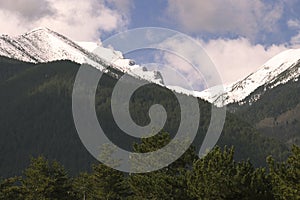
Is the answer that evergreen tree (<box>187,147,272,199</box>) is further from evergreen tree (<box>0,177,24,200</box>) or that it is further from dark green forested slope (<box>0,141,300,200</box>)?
evergreen tree (<box>0,177,24,200</box>)

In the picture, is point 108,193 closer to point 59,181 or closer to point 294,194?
point 59,181

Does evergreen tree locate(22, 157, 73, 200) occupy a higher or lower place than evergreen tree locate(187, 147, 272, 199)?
higher

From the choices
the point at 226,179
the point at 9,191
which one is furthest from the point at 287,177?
the point at 9,191

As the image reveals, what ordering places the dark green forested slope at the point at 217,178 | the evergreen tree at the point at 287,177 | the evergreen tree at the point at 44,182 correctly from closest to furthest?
the evergreen tree at the point at 287,177
the dark green forested slope at the point at 217,178
the evergreen tree at the point at 44,182

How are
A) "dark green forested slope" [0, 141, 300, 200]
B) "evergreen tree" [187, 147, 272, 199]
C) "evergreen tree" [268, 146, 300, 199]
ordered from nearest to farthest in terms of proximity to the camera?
"evergreen tree" [268, 146, 300, 199], "dark green forested slope" [0, 141, 300, 200], "evergreen tree" [187, 147, 272, 199]

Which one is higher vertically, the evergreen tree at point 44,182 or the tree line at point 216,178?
the evergreen tree at point 44,182

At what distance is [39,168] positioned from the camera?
7369 cm

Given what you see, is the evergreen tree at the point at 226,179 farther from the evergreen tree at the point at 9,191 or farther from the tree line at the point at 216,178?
the evergreen tree at the point at 9,191

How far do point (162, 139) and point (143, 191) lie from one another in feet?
19.0

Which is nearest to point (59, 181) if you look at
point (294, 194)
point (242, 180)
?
point (242, 180)

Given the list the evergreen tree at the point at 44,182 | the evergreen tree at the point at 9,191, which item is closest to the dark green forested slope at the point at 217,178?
the evergreen tree at the point at 44,182

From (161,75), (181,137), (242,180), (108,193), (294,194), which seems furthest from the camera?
(108,193)

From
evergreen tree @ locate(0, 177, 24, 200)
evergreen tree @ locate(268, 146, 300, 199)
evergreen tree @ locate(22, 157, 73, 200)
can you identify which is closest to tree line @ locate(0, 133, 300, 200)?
evergreen tree @ locate(268, 146, 300, 199)

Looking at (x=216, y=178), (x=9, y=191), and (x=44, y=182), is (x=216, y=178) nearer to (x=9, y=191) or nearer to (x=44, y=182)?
(x=44, y=182)
